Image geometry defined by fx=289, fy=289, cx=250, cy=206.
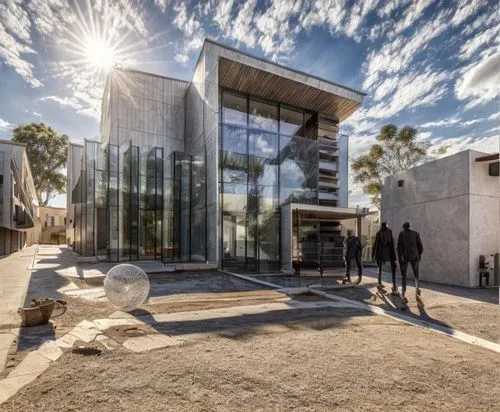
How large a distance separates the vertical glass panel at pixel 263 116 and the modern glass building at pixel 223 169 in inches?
2.8

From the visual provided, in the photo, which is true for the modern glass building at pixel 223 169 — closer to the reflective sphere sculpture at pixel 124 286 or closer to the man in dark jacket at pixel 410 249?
the man in dark jacket at pixel 410 249

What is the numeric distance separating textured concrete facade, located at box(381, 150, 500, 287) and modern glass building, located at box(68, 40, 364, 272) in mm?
4250

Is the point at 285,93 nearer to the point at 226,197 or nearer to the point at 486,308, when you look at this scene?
the point at 226,197

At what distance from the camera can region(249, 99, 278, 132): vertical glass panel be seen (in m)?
17.8

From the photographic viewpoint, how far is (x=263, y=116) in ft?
59.8

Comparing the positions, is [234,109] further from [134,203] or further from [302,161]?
[134,203]

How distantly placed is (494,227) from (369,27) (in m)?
9.40

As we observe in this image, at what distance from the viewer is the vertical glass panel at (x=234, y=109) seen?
55.6 ft

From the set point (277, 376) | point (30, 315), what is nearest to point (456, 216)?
point (277, 376)

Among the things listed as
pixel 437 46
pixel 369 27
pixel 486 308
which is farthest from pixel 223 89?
pixel 486 308

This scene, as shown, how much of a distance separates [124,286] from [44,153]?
4766cm

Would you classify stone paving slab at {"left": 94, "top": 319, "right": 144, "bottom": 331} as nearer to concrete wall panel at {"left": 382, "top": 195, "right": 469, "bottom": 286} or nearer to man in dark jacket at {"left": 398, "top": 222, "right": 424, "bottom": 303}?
man in dark jacket at {"left": 398, "top": 222, "right": 424, "bottom": 303}

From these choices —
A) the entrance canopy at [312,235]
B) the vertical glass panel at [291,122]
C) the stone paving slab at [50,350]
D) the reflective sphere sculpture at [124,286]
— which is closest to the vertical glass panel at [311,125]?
the vertical glass panel at [291,122]

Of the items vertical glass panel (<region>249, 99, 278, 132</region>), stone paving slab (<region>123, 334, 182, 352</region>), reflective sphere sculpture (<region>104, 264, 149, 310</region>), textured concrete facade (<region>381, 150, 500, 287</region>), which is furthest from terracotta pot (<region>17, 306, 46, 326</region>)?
vertical glass panel (<region>249, 99, 278, 132</region>)
